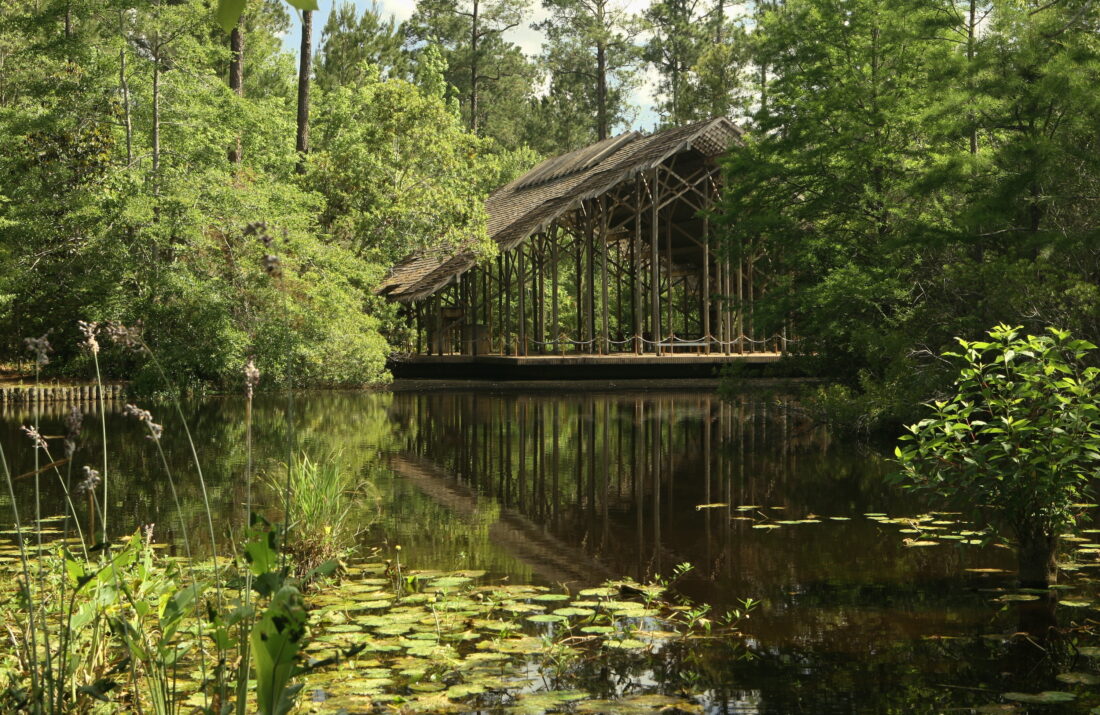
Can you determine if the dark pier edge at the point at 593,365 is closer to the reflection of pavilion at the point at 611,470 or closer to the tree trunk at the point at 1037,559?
the reflection of pavilion at the point at 611,470

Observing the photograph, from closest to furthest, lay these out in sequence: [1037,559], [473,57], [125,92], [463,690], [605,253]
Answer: [463,690] → [1037,559] → [125,92] → [605,253] → [473,57]

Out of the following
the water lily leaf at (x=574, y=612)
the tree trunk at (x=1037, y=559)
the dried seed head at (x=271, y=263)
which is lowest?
the water lily leaf at (x=574, y=612)

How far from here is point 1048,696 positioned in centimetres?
380

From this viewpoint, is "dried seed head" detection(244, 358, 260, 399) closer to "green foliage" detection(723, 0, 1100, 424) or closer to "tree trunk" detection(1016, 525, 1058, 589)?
"tree trunk" detection(1016, 525, 1058, 589)

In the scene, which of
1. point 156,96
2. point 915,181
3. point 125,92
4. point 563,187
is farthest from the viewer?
→ point 563,187

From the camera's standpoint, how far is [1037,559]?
18.1 feet

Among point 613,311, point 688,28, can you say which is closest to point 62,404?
point 613,311

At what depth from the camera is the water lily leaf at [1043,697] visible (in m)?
3.76

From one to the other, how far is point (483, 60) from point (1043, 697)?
46329 millimetres

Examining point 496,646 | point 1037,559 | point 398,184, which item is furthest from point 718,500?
point 398,184

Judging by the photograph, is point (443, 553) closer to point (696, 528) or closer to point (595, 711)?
point (696, 528)

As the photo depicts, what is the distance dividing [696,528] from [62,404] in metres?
15.8

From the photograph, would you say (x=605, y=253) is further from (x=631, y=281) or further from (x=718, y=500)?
(x=718, y=500)

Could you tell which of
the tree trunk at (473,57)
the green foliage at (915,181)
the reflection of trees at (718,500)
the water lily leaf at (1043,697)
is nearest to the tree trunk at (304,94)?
the reflection of trees at (718,500)
